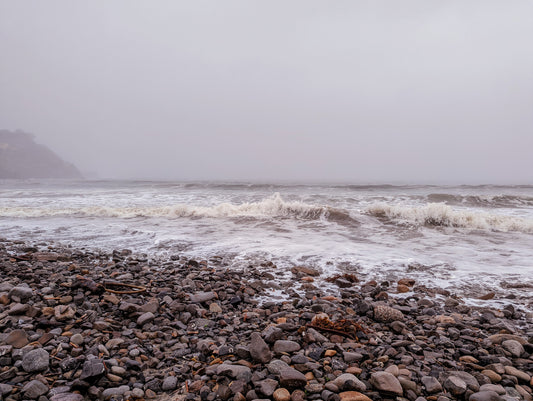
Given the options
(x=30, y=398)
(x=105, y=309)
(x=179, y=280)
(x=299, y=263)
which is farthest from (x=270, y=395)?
(x=299, y=263)

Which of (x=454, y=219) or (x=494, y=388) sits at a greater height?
(x=454, y=219)

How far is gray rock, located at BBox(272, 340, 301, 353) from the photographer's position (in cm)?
238

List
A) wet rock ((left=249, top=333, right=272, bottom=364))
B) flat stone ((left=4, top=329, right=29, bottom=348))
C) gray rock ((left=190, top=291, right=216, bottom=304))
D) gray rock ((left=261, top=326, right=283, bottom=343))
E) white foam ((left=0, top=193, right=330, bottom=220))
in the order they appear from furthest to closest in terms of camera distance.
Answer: white foam ((left=0, top=193, right=330, bottom=220)), gray rock ((left=190, top=291, right=216, bottom=304)), gray rock ((left=261, top=326, right=283, bottom=343)), flat stone ((left=4, top=329, right=29, bottom=348)), wet rock ((left=249, top=333, right=272, bottom=364))

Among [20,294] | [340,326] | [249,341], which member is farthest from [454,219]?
[20,294]

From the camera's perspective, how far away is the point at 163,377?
6.94ft

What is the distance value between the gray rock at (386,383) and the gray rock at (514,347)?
1.37 m

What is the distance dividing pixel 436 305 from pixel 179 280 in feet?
12.2

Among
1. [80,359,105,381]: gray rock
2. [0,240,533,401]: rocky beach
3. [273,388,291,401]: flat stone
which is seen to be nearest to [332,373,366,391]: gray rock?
[0,240,533,401]: rocky beach

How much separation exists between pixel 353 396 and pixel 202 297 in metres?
2.21

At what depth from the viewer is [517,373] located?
6.98 ft

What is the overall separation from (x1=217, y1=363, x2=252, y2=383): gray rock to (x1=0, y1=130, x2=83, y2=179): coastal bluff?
137329 mm

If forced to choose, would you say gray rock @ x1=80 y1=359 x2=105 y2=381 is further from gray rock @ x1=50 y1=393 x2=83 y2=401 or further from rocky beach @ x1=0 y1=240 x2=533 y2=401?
gray rock @ x1=50 y1=393 x2=83 y2=401

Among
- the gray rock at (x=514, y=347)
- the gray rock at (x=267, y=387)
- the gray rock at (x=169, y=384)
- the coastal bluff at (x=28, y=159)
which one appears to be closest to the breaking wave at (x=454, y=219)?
the gray rock at (x=514, y=347)

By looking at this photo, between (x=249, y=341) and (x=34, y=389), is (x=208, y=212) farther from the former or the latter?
(x=34, y=389)
